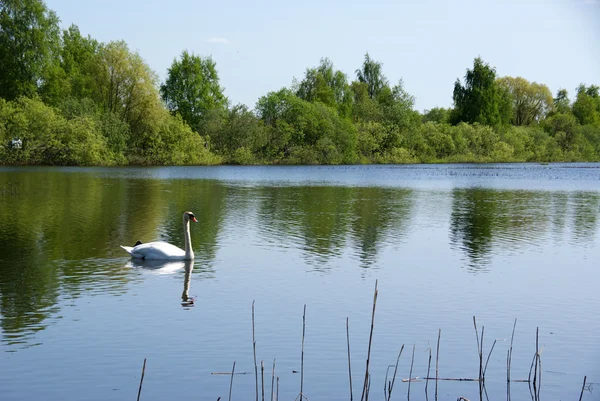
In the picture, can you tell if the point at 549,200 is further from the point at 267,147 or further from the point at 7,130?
the point at 267,147

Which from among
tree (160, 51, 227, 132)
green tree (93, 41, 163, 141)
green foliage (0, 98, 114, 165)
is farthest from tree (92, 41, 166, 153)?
tree (160, 51, 227, 132)

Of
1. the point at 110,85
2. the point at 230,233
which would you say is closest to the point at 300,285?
the point at 230,233

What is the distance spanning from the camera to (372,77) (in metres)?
120

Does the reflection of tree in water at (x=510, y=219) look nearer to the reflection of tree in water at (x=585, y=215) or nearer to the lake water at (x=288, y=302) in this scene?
the reflection of tree in water at (x=585, y=215)

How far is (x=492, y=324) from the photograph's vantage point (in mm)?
11898

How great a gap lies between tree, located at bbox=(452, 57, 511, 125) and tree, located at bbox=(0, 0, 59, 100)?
60865 millimetres

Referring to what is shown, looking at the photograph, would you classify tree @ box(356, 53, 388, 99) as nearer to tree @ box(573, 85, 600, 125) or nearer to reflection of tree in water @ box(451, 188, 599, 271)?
tree @ box(573, 85, 600, 125)

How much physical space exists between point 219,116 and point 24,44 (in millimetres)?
25881

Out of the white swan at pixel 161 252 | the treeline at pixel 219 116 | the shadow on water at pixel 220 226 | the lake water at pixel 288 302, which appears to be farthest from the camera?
the treeline at pixel 219 116

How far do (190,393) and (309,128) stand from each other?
90379 mm

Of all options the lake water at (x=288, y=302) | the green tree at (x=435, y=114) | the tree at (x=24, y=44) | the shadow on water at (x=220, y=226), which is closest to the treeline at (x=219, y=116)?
the tree at (x=24, y=44)

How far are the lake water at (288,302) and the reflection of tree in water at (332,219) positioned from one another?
152 millimetres

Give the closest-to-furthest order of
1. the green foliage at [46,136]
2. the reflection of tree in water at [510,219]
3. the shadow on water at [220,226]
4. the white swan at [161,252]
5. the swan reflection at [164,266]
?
the shadow on water at [220,226] < the swan reflection at [164,266] < the white swan at [161,252] < the reflection of tree in water at [510,219] < the green foliage at [46,136]

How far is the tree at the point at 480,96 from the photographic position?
378ft
